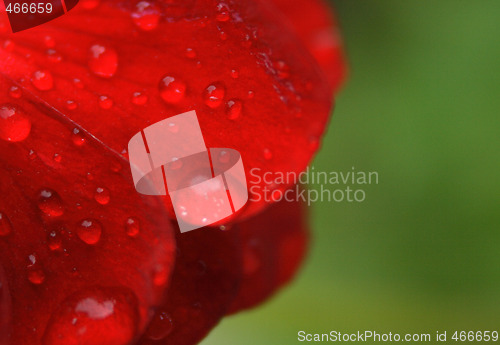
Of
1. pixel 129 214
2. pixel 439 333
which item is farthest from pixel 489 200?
pixel 129 214

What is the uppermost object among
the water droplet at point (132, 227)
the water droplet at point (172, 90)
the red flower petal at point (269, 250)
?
the water droplet at point (172, 90)

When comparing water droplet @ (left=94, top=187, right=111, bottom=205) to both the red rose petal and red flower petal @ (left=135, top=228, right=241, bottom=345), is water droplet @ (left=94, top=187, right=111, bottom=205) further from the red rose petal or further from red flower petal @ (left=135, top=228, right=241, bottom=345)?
the red rose petal

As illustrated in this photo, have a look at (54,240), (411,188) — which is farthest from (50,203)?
(411,188)

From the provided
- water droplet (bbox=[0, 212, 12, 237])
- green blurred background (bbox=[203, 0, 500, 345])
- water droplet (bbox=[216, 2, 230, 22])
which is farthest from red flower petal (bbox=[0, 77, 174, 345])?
green blurred background (bbox=[203, 0, 500, 345])

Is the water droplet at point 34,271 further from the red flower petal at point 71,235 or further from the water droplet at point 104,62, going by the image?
the water droplet at point 104,62

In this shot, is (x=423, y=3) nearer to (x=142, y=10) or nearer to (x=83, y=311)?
(x=142, y=10)

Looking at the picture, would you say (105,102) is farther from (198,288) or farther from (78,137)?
(198,288)

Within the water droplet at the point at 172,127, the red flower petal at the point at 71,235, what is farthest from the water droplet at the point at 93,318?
the water droplet at the point at 172,127
